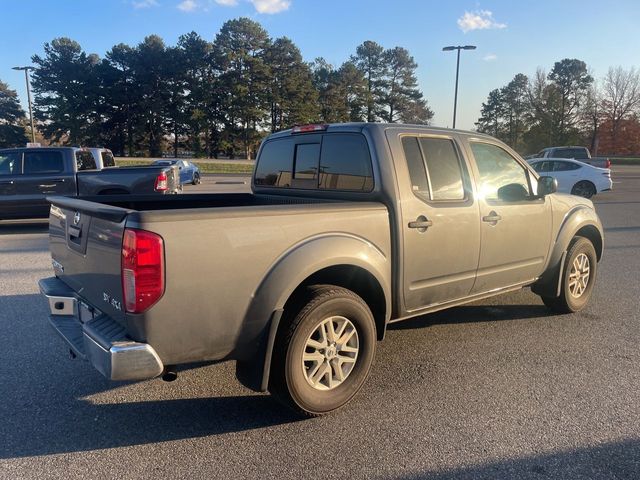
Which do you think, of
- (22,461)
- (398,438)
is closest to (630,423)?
(398,438)

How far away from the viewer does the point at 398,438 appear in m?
3.02

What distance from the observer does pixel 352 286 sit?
3635mm

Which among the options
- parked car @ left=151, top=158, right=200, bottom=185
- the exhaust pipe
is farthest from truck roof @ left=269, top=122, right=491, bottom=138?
parked car @ left=151, top=158, right=200, bottom=185

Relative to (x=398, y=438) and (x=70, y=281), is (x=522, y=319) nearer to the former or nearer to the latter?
(x=398, y=438)

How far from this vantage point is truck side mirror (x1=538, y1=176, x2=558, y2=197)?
4.69m

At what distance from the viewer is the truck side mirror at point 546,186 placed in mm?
4691

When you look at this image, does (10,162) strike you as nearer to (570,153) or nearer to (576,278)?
(576,278)

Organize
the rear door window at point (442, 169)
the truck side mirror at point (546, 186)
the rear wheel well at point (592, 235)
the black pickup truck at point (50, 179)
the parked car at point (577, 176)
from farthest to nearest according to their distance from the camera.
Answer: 1. the parked car at point (577, 176)
2. the black pickup truck at point (50, 179)
3. the rear wheel well at point (592, 235)
4. the truck side mirror at point (546, 186)
5. the rear door window at point (442, 169)

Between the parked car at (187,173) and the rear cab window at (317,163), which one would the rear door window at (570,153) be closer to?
the parked car at (187,173)

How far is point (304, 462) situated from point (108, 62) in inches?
2761

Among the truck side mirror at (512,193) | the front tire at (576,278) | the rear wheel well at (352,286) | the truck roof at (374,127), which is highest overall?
the truck roof at (374,127)

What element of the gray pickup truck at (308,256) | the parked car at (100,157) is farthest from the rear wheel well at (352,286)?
the parked car at (100,157)

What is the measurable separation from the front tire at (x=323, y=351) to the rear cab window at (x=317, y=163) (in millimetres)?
983

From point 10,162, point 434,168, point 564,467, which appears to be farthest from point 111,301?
point 10,162
